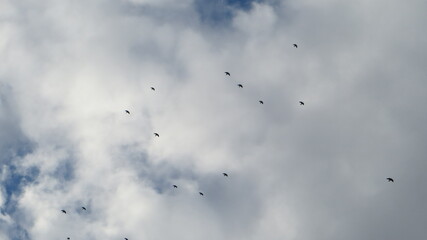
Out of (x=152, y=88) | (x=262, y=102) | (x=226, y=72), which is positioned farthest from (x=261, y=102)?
(x=152, y=88)

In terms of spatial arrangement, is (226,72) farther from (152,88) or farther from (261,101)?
(152,88)

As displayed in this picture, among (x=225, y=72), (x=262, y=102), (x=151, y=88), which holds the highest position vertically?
(x=225, y=72)

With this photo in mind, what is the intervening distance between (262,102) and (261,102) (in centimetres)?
31

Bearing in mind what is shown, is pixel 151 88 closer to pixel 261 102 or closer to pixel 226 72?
pixel 226 72

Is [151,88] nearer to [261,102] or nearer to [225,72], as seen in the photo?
[225,72]

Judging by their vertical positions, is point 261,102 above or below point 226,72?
below

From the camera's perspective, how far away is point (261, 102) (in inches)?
2302

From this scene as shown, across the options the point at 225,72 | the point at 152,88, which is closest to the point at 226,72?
the point at 225,72

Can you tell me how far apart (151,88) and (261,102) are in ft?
101

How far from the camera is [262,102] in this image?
58594 mm

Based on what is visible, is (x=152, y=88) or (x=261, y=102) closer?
(x=261, y=102)

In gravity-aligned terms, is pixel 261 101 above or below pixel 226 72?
below

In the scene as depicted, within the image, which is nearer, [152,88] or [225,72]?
[225,72]

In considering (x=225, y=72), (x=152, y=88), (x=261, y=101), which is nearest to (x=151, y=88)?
(x=152, y=88)
